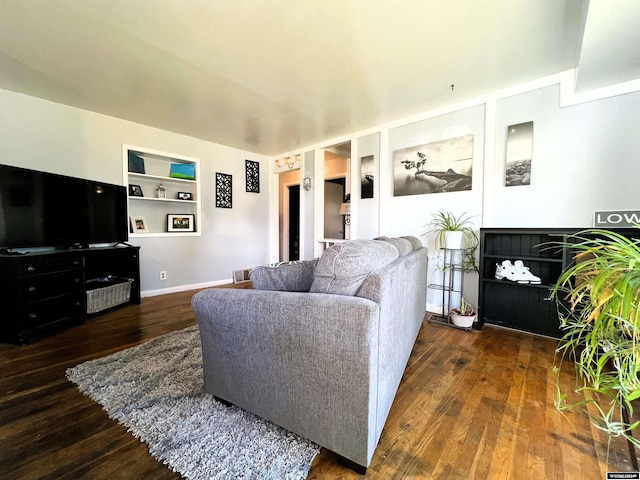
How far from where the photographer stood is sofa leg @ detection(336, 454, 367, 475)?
1.04 metres

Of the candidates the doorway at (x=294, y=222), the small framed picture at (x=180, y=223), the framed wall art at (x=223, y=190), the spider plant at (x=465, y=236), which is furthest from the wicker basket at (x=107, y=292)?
the spider plant at (x=465, y=236)

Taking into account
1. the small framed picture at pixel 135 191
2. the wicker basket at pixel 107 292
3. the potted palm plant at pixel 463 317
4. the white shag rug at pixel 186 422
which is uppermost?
the small framed picture at pixel 135 191

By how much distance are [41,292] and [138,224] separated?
4.76 ft

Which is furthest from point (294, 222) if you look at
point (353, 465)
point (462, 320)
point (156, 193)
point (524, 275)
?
point (353, 465)

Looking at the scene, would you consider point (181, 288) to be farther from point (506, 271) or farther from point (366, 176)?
point (506, 271)

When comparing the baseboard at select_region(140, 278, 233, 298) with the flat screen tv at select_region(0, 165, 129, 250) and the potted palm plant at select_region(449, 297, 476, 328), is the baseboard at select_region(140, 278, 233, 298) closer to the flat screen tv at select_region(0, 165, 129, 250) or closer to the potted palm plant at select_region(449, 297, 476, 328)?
the flat screen tv at select_region(0, 165, 129, 250)

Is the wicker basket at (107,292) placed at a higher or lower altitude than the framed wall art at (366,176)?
lower

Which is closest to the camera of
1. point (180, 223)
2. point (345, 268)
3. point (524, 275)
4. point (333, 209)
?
point (345, 268)

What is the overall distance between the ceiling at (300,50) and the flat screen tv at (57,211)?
3.03 feet

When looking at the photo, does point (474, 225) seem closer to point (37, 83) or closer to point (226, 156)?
point (226, 156)

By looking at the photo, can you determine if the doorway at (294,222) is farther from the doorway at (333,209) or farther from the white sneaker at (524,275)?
the white sneaker at (524,275)

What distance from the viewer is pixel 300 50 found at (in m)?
2.01

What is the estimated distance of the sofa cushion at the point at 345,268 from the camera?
113cm

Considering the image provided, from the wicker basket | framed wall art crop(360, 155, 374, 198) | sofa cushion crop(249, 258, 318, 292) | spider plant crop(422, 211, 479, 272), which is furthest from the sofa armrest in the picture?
framed wall art crop(360, 155, 374, 198)
